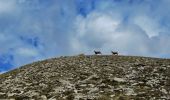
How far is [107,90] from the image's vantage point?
29734 millimetres

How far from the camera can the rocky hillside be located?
29.1 metres

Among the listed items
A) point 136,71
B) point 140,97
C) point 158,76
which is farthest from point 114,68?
point 140,97

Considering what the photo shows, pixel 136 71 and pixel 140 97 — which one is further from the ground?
pixel 136 71

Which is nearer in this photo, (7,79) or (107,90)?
(107,90)

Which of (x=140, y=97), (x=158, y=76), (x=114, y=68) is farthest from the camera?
(x=114, y=68)

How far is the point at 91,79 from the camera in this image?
32594 millimetres

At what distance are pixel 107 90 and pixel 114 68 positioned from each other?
19.7 feet

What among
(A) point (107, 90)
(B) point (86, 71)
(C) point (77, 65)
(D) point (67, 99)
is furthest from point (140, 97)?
(C) point (77, 65)

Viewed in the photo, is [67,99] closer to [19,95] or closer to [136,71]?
[19,95]

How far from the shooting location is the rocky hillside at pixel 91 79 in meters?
29.1

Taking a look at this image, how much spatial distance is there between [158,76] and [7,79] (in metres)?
12.2

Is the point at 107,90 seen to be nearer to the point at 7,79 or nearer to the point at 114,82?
Answer: the point at 114,82

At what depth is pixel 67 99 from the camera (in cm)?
2845

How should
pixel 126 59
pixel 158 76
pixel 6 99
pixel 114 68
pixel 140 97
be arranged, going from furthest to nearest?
pixel 126 59
pixel 114 68
pixel 158 76
pixel 6 99
pixel 140 97
